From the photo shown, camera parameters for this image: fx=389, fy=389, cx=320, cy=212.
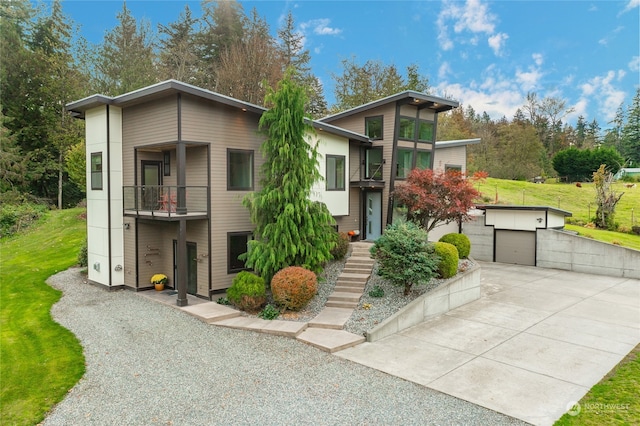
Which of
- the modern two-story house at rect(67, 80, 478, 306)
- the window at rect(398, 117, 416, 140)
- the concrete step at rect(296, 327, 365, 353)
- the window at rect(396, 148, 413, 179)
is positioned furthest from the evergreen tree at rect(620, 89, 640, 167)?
the concrete step at rect(296, 327, 365, 353)

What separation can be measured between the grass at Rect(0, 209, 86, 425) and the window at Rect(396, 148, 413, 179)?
1391cm

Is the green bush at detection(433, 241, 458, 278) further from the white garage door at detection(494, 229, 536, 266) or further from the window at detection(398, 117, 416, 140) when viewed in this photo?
the white garage door at detection(494, 229, 536, 266)

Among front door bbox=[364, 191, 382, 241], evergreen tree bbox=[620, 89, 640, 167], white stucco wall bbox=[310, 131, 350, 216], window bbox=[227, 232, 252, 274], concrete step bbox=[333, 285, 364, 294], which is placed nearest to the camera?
concrete step bbox=[333, 285, 364, 294]

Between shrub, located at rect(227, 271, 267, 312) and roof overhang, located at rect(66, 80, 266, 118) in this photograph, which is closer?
shrub, located at rect(227, 271, 267, 312)

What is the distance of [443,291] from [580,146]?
56970 millimetres

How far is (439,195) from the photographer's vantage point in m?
15.1

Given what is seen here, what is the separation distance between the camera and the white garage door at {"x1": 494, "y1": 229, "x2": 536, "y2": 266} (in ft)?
67.2

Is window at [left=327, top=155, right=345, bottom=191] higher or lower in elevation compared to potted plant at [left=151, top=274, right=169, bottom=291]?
higher

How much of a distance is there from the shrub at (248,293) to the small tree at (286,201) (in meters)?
0.50

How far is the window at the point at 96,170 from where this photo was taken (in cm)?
1411

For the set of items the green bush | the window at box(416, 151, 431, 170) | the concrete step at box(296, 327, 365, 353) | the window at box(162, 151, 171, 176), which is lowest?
the concrete step at box(296, 327, 365, 353)

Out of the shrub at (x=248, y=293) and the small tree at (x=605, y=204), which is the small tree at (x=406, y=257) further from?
the small tree at (x=605, y=204)

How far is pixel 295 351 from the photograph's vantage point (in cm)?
877

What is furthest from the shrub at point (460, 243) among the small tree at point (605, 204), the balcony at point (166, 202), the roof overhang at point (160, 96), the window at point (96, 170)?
the small tree at point (605, 204)
